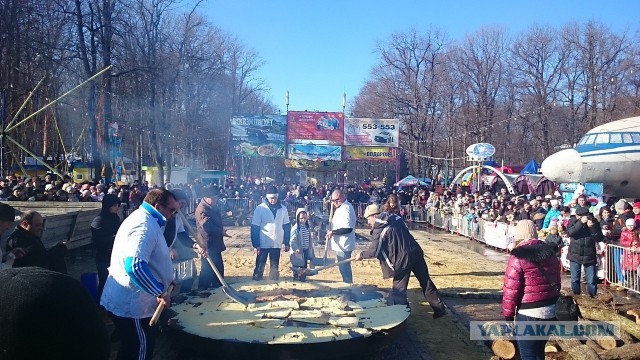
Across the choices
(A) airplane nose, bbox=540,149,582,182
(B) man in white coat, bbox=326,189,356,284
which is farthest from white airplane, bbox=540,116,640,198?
(B) man in white coat, bbox=326,189,356,284

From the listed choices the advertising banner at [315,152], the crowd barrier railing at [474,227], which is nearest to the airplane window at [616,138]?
the crowd barrier railing at [474,227]

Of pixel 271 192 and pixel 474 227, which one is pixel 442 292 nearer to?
pixel 271 192

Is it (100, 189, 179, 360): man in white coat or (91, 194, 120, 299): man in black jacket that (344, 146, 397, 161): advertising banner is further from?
(100, 189, 179, 360): man in white coat

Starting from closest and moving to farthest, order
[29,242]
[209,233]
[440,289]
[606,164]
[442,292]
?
1. [29,242]
2. [209,233]
3. [442,292]
4. [440,289]
5. [606,164]

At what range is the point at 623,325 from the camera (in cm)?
628

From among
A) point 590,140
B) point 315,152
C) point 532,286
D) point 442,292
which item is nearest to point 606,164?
point 590,140

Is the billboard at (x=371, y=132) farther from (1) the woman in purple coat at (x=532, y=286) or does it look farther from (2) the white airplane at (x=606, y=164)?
(1) the woman in purple coat at (x=532, y=286)

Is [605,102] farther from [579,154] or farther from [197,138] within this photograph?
[197,138]

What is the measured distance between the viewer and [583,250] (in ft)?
29.6

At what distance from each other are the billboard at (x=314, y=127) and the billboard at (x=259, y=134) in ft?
2.08

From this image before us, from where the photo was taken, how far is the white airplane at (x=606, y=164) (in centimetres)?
2061

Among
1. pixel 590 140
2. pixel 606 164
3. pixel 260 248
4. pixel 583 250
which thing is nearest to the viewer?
pixel 583 250

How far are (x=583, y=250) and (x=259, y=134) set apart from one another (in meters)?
26.9

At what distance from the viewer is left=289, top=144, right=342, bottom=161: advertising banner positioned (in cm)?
3406
